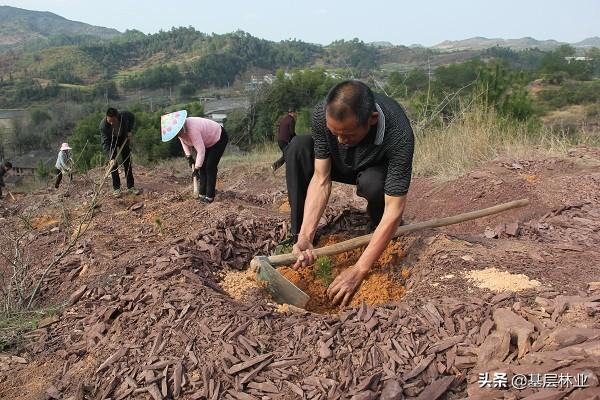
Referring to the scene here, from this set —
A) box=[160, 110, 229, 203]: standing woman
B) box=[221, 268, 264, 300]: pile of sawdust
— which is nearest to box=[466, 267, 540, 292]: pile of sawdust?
box=[221, 268, 264, 300]: pile of sawdust

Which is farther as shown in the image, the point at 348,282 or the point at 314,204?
the point at 314,204

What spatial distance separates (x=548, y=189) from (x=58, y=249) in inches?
194

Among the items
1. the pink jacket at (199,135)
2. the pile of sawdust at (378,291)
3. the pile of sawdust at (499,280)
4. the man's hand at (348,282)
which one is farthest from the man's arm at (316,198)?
the pink jacket at (199,135)

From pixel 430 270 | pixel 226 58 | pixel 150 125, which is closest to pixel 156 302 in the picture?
pixel 430 270

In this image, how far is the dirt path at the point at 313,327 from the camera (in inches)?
74.2

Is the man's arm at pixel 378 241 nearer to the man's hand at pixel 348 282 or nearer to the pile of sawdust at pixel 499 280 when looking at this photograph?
the man's hand at pixel 348 282

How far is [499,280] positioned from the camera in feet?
8.13

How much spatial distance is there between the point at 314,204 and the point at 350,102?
2.67 ft

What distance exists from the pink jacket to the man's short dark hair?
3.18 metres

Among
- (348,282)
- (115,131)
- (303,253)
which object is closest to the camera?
(348,282)

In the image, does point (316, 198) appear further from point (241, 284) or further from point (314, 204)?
point (241, 284)

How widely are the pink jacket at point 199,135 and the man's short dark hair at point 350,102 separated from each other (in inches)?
125

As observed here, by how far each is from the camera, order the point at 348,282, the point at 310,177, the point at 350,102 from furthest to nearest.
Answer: the point at 310,177 → the point at 348,282 → the point at 350,102

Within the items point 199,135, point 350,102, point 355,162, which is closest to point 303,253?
point 355,162
